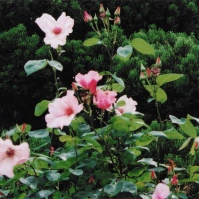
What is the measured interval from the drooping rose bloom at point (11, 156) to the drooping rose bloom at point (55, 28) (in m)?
0.38

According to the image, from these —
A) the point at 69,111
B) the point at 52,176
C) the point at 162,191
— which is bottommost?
the point at 162,191

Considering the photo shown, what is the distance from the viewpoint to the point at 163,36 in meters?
3.47

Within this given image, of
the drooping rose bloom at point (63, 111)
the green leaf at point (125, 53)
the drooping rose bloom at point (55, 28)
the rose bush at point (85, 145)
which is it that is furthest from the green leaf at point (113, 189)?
the drooping rose bloom at point (55, 28)

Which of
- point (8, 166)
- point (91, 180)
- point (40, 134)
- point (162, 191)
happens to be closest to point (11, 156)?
point (8, 166)

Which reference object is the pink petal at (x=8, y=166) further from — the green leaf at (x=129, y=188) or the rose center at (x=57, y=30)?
Answer: the rose center at (x=57, y=30)

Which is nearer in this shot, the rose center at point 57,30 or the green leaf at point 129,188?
the green leaf at point 129,188

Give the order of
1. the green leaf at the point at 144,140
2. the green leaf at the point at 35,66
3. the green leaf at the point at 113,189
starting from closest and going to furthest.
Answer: the green leaf at the point at 113,189 → the green leaf at the point at 35,66 → the green leaf at the point at 144,140

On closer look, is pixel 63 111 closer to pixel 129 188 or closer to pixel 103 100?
pixel 103 100

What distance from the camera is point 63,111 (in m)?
1.47

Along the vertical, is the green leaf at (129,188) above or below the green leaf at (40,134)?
below

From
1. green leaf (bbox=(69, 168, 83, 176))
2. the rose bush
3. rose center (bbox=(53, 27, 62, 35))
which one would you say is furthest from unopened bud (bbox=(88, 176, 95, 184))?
rose center (bbox=(53, 27, 62, 35))

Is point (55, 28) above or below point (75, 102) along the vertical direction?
above

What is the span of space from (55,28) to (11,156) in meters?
0.46

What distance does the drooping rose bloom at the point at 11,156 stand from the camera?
1402 millimetres
